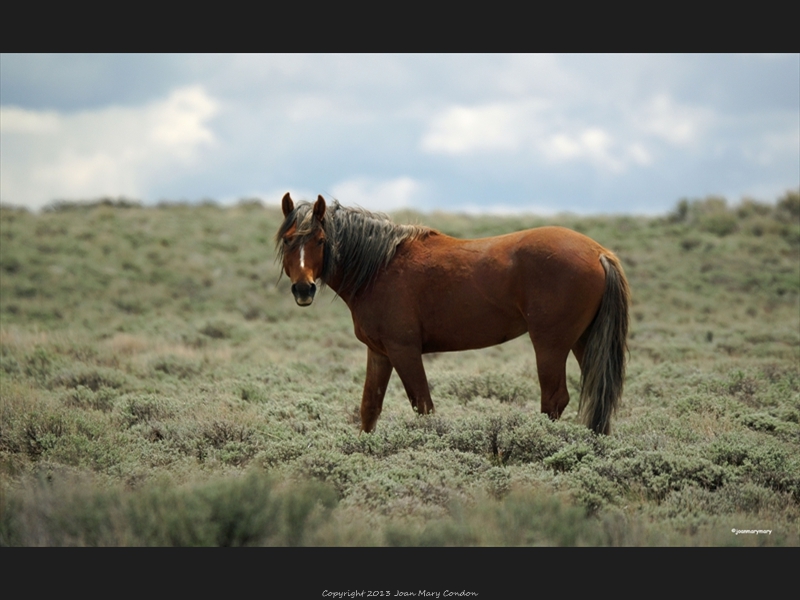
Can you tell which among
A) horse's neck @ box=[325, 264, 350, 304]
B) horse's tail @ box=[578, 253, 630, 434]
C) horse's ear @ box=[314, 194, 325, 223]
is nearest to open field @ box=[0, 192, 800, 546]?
horse's tail @ box=[578, 253, 630, 434]

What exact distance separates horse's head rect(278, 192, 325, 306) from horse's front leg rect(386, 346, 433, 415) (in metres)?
1.00

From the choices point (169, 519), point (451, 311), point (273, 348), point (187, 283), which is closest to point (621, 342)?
point (451, 311)

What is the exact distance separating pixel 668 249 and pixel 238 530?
20511 mm

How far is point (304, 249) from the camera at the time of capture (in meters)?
6.32

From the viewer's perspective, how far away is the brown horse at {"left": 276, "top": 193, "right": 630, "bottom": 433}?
6438mm

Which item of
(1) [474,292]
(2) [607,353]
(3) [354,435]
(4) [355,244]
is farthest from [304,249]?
(2) [607,353]

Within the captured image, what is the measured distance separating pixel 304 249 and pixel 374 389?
1.60 metres

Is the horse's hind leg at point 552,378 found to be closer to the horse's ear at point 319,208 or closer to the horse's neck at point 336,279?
the horse's neck at point 336,279

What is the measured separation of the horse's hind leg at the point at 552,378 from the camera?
257 inches

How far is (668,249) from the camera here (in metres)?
22.2

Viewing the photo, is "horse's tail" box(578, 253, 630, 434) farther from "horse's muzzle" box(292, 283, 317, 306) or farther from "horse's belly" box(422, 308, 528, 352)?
"horse's muzzle" box(292, 283, 317, 306)

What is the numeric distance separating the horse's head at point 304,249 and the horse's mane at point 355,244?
0.32 ft

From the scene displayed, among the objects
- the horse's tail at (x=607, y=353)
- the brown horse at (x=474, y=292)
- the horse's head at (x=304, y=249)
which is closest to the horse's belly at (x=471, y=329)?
the brown horse at (x=474, y=292)

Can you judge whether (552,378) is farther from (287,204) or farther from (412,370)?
(287,204)
